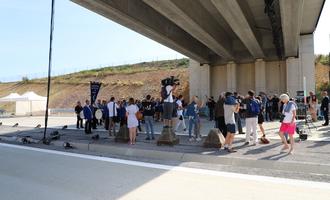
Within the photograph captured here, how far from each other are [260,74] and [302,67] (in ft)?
11.9

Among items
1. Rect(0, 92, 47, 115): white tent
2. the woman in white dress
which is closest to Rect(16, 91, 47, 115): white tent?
Rect(0, 92, 47, 115): white tent

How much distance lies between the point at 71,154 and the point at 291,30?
1526 cm

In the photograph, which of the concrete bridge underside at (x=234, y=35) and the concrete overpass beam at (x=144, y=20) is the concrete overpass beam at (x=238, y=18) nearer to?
the concrete bridge underside at (x=234, y=35)

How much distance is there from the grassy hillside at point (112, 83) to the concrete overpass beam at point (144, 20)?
2190cm

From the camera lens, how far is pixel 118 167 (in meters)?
8.18

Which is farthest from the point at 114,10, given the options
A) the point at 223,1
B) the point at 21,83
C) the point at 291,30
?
the point at 21,83

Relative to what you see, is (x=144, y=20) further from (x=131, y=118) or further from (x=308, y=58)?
(x=308, y=58)

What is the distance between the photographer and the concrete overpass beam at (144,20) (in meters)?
14.1

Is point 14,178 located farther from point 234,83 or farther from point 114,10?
point 234,83

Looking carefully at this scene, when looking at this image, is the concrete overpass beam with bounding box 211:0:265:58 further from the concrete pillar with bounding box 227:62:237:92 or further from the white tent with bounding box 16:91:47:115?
the white tent with bounding box 16:91:47:115

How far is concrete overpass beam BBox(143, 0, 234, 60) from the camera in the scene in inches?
574

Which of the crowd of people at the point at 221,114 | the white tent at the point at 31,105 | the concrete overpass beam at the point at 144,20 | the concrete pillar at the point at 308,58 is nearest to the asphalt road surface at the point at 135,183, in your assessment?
the crowd of people at the point at 221,114

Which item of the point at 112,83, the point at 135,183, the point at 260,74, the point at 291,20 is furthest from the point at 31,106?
the point at 135,183

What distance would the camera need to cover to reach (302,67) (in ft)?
89.8
